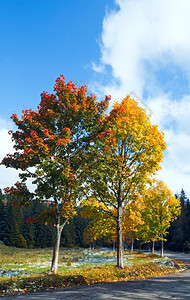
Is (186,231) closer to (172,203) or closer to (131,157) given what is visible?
(172,203)

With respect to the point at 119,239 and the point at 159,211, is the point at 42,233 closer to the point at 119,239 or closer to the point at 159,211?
the point at 159,211

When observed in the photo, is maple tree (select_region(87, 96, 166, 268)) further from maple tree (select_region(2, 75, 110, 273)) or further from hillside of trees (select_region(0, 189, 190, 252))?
hillside of trees (select_region(0, 189, 190, 252))

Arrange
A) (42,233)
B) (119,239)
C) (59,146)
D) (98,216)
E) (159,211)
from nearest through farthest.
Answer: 1. (59,146)
2. (119,239)
3. (98,216)
4. (159,211)
5. (42,233)

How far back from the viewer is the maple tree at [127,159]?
1390 centimetres

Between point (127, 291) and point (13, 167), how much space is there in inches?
340

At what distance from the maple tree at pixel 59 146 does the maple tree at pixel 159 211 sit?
21704 millimetres

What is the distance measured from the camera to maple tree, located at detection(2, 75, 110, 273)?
37.9 feet

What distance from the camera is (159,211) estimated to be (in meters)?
32.6

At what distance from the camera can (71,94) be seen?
12648 millimetres

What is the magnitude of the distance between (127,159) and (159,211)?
2136 cm

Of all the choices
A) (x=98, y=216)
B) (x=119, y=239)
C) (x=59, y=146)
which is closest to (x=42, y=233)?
(x=98, y=216)

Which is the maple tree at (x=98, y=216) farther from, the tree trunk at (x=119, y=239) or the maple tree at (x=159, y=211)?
the maple tree at (x=159, y=211)

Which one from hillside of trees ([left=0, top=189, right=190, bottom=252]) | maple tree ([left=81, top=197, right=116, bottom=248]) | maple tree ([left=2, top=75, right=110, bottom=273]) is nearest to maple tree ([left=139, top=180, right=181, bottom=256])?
maple tree ([left=81, top=197, right=116, bottom=248])

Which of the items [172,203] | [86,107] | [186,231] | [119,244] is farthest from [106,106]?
[186,231]
